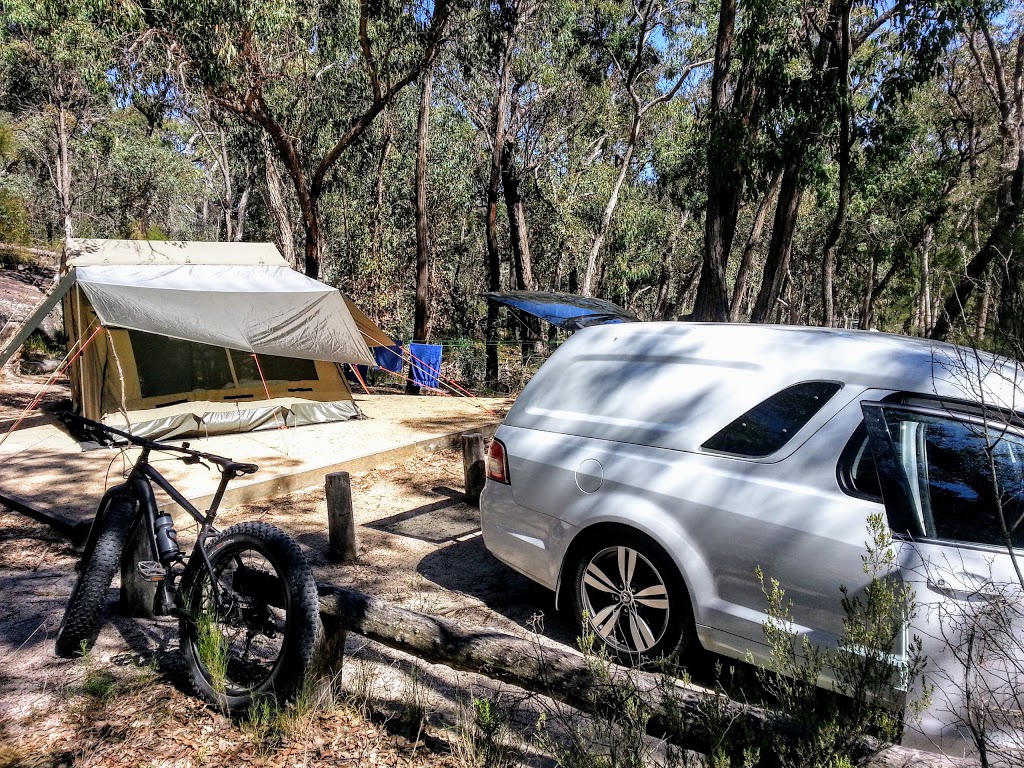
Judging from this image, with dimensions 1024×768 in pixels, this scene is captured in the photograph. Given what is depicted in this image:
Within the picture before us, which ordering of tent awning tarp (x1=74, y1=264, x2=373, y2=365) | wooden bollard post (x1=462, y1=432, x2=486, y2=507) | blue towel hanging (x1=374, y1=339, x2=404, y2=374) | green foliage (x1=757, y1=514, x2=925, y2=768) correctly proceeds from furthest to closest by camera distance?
blue towel hanging (x1=374, y1=339, x2=404, y2=374), tent awning tarp (x1=74, y1=264, x2=373, y2=365), wooden bollard post (x1=462, y1=432, x2=486, y2=507), green foliage (x1=757, y1=514, x2=925, y2=768)

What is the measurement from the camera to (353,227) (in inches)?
1096

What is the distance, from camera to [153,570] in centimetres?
344

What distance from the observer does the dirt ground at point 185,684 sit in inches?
114

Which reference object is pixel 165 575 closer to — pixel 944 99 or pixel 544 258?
pixel 944 99

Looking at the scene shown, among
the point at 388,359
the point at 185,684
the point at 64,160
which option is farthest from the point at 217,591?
the point at 64,160

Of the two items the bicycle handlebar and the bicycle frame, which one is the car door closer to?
the bicycle handlebar

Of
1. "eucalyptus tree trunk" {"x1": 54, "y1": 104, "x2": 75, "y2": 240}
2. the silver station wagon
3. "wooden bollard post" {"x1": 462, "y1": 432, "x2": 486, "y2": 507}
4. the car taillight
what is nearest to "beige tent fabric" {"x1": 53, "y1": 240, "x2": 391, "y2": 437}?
"wooden bollard post" {"x1": 462, "y1": 432, "x2": 486, "y2": 507}

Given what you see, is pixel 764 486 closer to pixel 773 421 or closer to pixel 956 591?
pixel 773 421

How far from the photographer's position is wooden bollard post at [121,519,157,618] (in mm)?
3799

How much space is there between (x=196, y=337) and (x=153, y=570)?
244 inches

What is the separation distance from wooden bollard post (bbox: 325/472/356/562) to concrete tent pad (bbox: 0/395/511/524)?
164cm

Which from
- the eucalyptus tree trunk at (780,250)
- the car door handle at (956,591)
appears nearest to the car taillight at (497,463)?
the car door handle at (956,591)

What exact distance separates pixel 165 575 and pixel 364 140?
24.2m

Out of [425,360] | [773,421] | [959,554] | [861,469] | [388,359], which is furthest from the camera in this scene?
[388,359]
